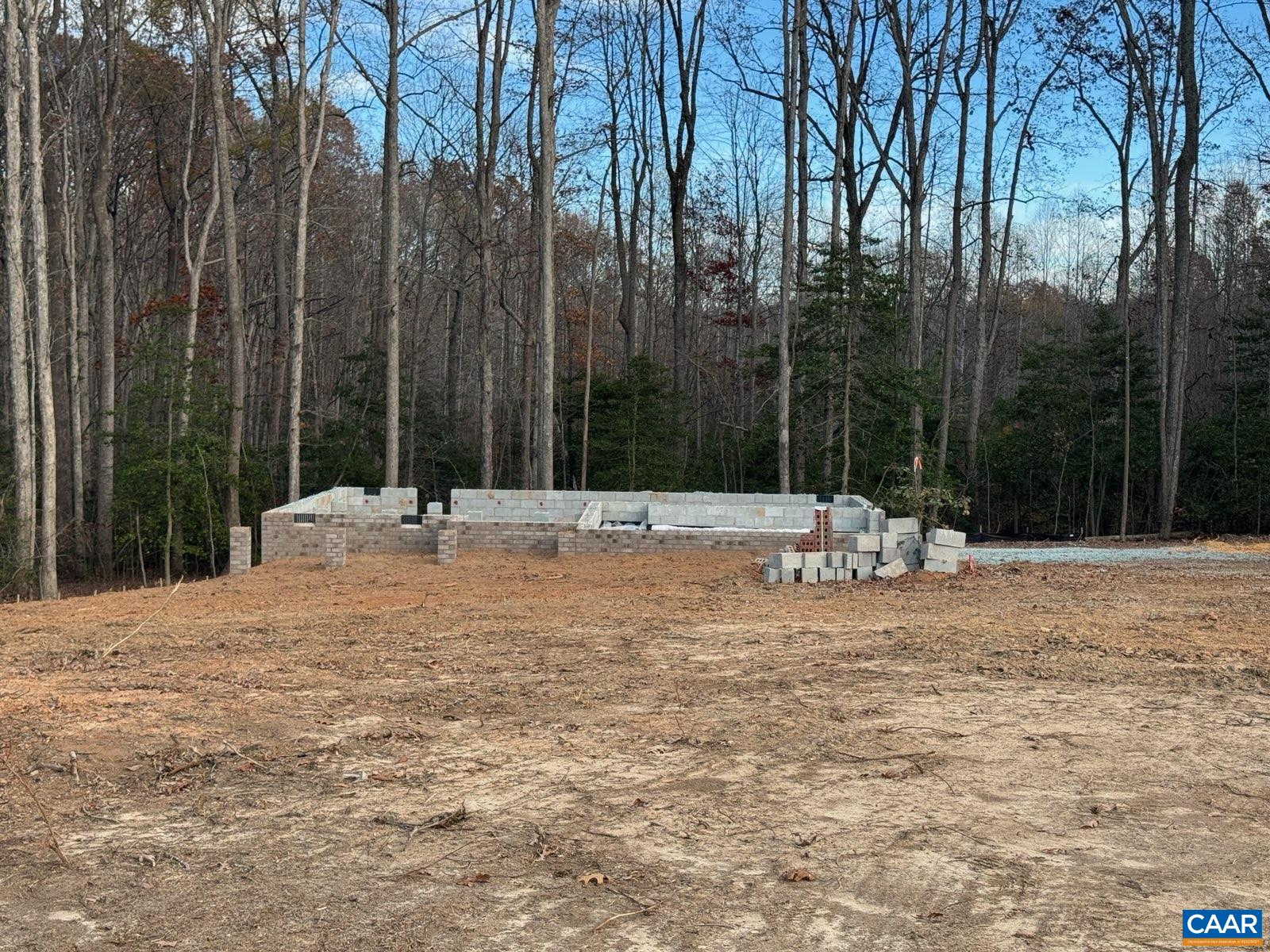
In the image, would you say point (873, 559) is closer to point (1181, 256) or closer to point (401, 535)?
point (401, 535)

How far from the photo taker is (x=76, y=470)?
2283 centimetres

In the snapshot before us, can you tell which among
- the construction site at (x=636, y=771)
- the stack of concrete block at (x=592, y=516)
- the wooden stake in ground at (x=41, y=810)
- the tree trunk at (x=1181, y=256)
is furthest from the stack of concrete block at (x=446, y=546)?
the tree trunk at (x=1181, y=256)

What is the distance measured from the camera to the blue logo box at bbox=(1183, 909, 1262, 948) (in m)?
4.48

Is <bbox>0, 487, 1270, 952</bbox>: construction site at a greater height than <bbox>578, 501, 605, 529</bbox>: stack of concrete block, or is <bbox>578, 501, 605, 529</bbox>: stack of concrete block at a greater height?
<bbox>578, 501, 605, 529</bbox>: stack of concrete block

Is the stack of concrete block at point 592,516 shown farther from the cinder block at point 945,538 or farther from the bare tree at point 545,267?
the cinder block at point 945,538

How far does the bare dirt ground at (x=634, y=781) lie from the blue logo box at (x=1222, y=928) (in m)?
0.09

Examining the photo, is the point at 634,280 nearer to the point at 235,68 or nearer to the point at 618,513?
the point at 235,68

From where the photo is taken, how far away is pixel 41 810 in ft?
18.7

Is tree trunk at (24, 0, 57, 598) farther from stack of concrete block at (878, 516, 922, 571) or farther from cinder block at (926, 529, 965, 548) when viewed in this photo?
cinder block at (926, 529, 965, 548)

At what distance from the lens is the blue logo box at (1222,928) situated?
4.48m

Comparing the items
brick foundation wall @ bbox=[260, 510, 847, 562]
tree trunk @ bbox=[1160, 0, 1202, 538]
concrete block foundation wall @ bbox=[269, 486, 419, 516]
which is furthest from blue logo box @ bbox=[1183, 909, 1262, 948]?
tree trunk @ bbox=[1160, 0, 1202, 538]

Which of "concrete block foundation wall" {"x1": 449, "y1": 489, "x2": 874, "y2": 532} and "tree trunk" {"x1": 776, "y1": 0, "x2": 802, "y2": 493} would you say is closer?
"concrete block foundation wall" {"x1": 449, "y1": 489, "x2": 874, "y2": 532}

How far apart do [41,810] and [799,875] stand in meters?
3.80

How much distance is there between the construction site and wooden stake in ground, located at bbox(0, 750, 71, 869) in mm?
24
